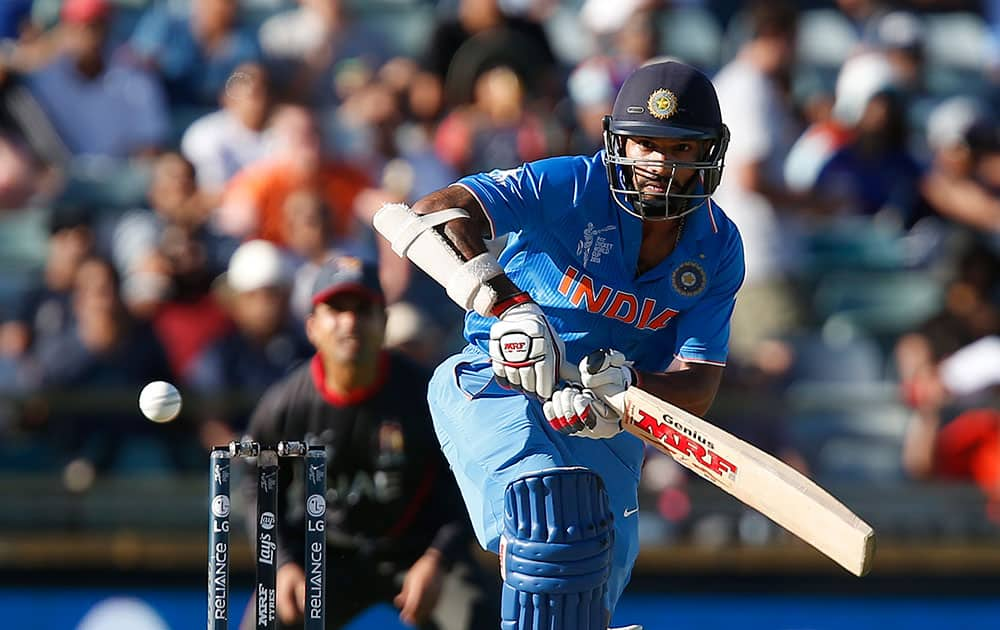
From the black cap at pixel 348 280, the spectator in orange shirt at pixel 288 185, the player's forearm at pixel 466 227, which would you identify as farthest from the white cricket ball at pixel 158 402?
the spectator in orange shirt at pixel 288 185

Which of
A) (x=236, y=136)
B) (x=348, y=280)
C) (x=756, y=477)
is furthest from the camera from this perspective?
(x=236, y=136)

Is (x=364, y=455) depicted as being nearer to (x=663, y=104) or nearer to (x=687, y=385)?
(x=687, y=385)

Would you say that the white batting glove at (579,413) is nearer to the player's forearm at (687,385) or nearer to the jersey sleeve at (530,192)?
the player's forearm at (687,385)

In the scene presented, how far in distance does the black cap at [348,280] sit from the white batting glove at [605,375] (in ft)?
6.19

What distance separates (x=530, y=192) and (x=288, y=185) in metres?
3.73

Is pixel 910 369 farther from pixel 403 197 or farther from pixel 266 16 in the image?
pixel 266 16

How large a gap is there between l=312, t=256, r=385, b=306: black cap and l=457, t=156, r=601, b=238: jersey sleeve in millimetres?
1605

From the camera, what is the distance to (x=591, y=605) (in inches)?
173

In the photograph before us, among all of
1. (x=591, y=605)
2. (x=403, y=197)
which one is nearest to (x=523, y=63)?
(x=403, y=197)

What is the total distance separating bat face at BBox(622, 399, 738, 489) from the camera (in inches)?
171

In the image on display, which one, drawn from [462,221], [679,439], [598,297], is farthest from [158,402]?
[679,439]

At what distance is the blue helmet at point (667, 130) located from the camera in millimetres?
4504

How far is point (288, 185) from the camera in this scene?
26.8ft

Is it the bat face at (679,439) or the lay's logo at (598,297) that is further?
the lay's logo at (598,297)
